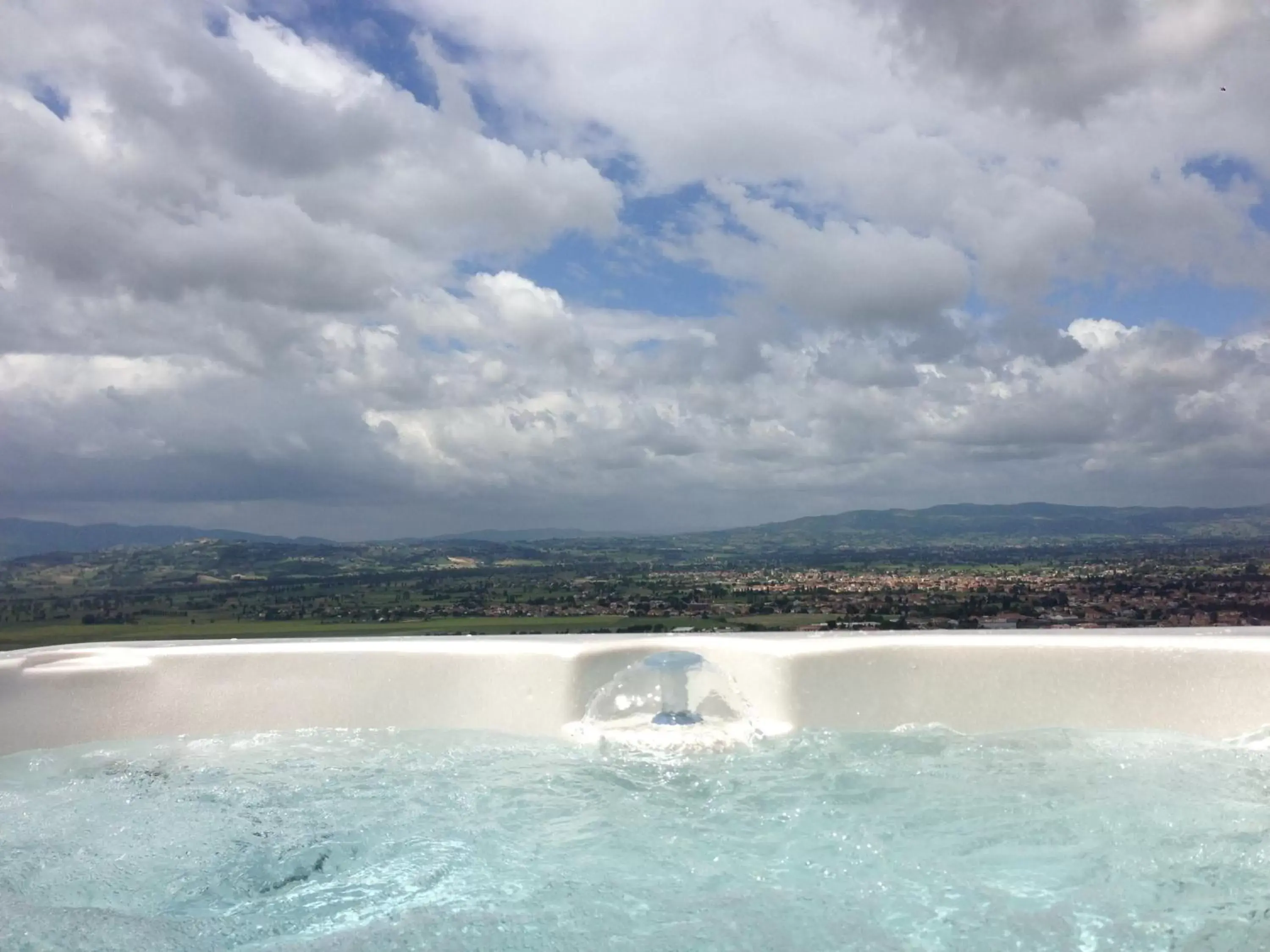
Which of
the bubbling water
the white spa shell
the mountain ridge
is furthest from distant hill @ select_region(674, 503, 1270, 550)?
the bubbling water

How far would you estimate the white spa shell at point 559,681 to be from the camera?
3635 millimetres

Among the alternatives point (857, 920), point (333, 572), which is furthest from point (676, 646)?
point (333, 572)

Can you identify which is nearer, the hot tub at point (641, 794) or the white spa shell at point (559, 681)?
the hot tub at point (641, 794)

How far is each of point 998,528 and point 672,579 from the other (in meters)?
6.15

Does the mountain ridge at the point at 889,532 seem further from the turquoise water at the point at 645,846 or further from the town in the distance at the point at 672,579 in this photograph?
the turquoise water at the point at 645,846

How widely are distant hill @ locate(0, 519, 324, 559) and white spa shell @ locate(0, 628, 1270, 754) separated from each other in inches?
A: 271

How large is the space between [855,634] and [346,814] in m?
2.22

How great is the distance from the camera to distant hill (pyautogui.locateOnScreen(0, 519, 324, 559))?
10.2m

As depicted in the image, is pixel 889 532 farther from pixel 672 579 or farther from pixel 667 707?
pixel 667 707

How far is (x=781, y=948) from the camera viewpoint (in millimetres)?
1849

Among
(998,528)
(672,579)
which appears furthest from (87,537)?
(998,528)

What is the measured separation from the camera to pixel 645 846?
252cm

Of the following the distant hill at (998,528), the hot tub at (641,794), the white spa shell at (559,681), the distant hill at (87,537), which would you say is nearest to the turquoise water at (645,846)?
the hot tub at (641,794)

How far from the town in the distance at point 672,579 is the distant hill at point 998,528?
2.0 inches
